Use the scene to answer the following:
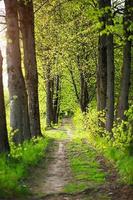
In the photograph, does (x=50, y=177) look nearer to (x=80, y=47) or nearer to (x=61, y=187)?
(x=61, y=187)

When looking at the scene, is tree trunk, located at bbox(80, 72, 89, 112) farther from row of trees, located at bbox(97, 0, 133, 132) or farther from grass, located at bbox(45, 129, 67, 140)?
row of trees, located at bbox(97, 0, 133, 132)

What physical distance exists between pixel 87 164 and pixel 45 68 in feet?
86.9

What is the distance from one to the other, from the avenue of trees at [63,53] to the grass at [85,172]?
1.82 metres

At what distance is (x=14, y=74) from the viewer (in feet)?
59.1

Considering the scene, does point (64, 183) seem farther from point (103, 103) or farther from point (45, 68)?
point (45, 68)

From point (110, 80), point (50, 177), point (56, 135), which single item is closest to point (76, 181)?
point (50, 177)

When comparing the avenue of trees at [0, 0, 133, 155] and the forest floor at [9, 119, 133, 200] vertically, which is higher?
the avenue of trees at [0, 0, 133, 155]

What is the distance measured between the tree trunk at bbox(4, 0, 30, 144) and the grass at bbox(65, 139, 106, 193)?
2453 millimetres

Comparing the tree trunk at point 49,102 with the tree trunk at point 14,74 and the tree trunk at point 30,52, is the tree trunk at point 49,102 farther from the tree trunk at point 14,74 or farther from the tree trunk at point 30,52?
the tree trunk at point 14,74

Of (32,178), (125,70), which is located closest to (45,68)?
(125,70)

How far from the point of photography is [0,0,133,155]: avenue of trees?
1744 centimetres

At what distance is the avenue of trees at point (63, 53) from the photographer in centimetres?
1744

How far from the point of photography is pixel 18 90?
1809cm

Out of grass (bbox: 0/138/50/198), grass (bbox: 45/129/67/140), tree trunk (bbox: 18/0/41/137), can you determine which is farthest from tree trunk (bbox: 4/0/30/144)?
grass (bbox: 45/129/67/140)
